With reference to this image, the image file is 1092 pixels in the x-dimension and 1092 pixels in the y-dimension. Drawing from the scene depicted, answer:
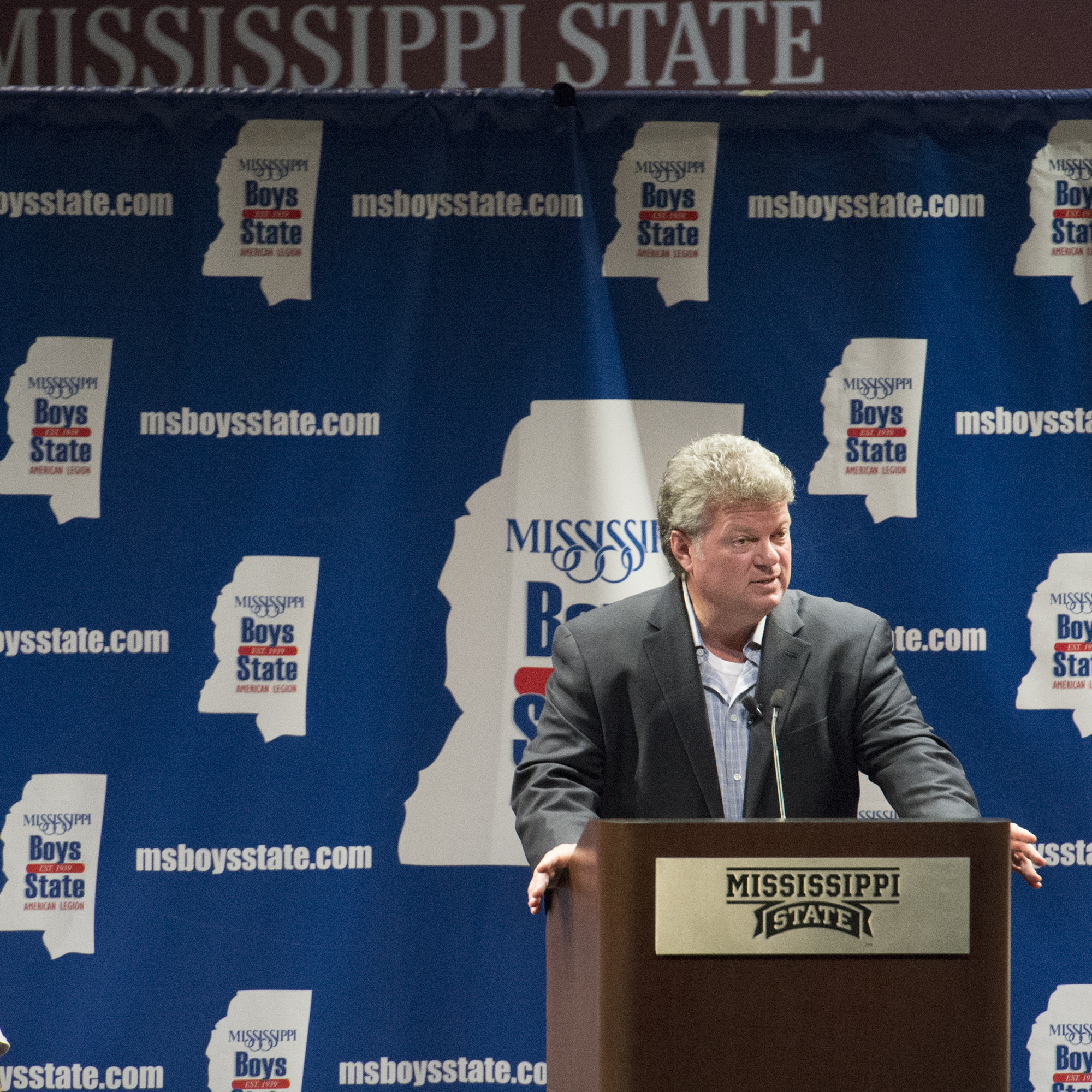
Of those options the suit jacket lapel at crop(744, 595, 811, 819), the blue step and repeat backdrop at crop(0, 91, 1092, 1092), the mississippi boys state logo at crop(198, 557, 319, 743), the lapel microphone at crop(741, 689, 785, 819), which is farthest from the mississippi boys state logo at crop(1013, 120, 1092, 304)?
the mississippi boys state logo at crop(198, 557, 319, 743)

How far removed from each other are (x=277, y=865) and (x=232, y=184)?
169 cm

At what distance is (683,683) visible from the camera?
7.71 ft

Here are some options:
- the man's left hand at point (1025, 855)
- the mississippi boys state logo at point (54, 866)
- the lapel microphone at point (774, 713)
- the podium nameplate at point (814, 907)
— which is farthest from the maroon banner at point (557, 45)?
the podium nameplate at point (814, 907)

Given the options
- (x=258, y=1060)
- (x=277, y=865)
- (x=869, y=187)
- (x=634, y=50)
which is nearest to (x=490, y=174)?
(x=634, y=50)

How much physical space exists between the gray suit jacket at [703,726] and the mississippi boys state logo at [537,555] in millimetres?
766

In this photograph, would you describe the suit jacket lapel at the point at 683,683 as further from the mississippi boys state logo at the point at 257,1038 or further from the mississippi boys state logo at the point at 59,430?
the mississippi boys state logo at the point at 59,430

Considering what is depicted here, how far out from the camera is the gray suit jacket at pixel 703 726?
2277mm

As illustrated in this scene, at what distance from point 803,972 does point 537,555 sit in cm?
181

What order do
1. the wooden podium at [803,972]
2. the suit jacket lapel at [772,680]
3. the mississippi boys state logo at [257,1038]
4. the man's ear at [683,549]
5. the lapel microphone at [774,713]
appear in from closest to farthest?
the wooden podium at [803,972] → the lapel microphone at [774,713] → the suit jacket lapel at [772,680] → the man's ear at [683,549] → the mississippi boys state logo at [257,1038]

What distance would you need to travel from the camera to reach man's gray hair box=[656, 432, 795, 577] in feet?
7.70

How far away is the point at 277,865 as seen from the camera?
126 inches

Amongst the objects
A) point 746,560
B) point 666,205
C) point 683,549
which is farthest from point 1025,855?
point 666,205

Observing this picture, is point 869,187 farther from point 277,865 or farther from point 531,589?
point 277,865

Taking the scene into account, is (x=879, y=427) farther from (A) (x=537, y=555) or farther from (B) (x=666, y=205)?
(A) (x=537, y=555)
